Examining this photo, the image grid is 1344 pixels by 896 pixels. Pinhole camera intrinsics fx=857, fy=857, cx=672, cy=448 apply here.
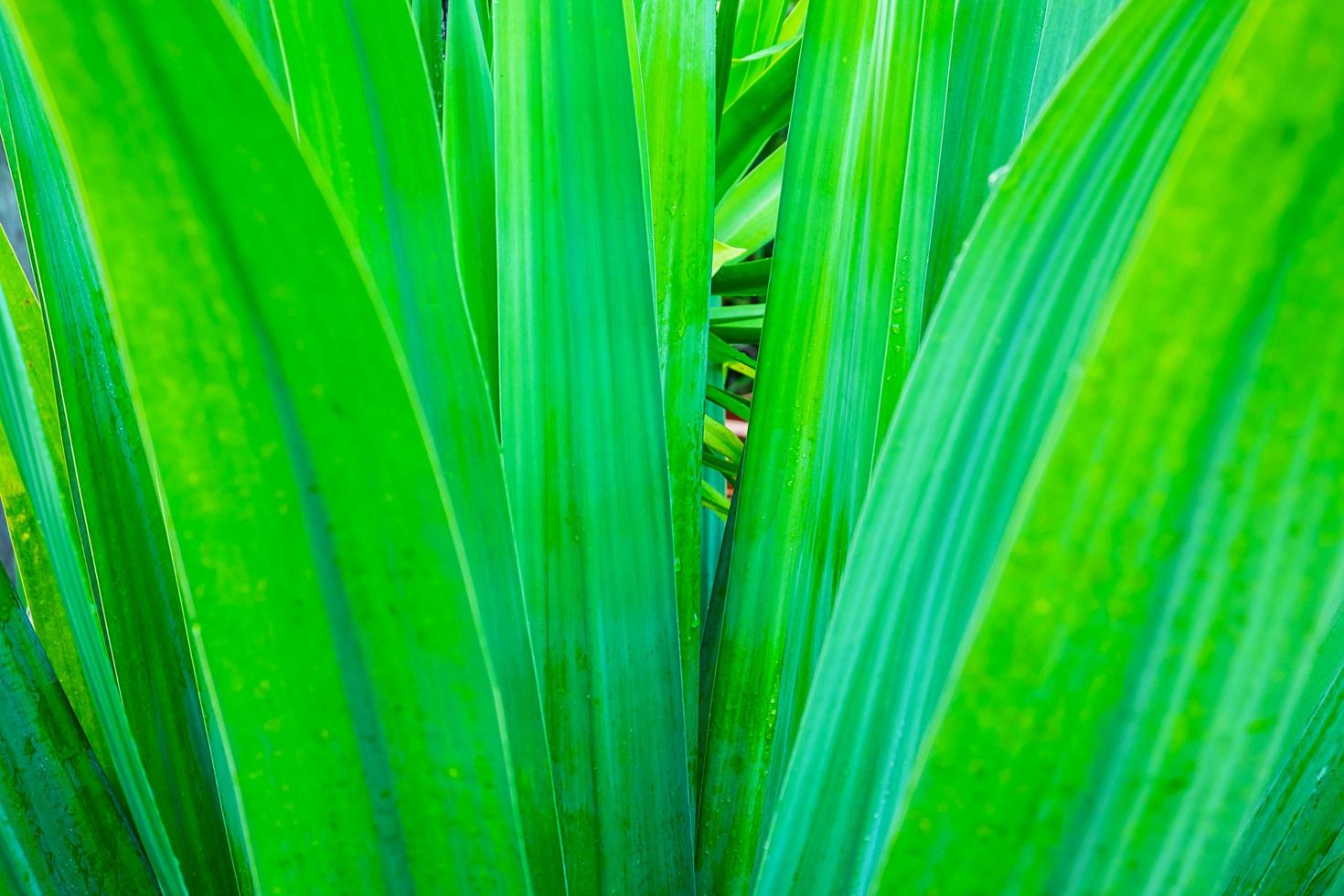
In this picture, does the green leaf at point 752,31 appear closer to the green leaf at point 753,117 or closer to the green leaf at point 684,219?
the green leaf at point 753,117

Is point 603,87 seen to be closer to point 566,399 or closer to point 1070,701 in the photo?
point 566,399

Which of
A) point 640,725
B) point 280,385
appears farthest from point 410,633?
point 640,725

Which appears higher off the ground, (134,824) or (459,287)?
(459,287)

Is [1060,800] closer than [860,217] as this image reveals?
Yes

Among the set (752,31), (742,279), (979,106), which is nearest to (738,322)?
(742,279)

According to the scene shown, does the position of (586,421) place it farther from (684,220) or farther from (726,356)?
(726,356)
